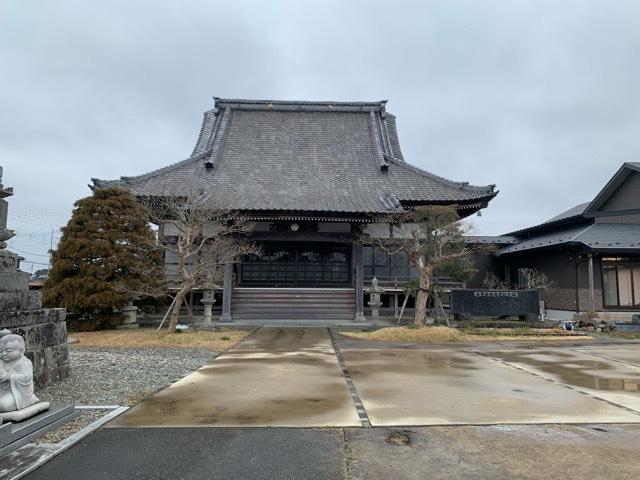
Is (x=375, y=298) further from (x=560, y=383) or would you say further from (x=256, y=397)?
(x=256, y=397)

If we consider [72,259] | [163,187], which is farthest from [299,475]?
[163,187]

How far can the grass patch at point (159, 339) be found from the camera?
11.2m

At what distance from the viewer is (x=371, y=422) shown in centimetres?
472

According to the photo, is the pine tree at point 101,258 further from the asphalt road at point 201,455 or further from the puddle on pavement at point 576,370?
the puddle on pavement at point 576,370

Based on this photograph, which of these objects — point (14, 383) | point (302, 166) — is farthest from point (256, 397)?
point (302, 166)

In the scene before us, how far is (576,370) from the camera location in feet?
26.1

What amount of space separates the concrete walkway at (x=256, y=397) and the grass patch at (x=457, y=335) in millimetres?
3645

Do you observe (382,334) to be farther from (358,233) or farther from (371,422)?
(371,422)

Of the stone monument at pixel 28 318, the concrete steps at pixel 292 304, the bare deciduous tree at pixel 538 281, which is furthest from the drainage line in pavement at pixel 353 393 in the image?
the bare deciduous tree at pixel 538 281

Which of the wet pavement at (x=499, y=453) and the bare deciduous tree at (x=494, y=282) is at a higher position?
the bare deciduous tree at (x=494, y=282)

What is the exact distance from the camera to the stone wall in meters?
5.71

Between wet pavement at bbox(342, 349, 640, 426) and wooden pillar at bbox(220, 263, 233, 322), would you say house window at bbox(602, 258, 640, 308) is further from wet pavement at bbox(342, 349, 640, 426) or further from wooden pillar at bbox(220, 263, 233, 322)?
wooden pillar at bbox(220, 263, 233, 322)

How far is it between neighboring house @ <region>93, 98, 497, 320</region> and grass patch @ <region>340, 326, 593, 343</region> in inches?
158

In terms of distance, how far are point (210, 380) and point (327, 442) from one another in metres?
3.40
